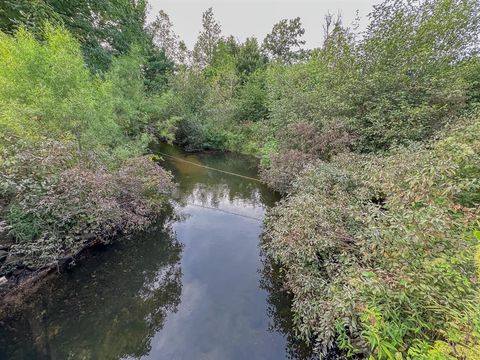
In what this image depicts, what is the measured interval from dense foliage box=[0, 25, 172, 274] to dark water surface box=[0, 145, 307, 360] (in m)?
0.76

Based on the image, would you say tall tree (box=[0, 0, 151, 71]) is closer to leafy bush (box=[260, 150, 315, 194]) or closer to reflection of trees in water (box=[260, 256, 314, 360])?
Answer: leafy bush (box=[260, 150, 315, 194])

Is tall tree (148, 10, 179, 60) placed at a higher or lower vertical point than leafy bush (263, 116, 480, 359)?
higher

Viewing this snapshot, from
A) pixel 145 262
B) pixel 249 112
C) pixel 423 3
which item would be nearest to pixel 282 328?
pixel 145 262

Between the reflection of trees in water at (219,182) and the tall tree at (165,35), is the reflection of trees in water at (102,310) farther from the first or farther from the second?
the tall tree at (165,35)

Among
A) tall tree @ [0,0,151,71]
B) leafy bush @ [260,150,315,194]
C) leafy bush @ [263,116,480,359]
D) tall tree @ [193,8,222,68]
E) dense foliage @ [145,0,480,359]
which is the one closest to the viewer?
leafy bush @ [263,116,480,359]

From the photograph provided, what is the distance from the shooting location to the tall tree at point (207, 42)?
23703 mm

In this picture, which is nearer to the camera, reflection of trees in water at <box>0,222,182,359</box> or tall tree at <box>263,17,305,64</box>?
reflection of trees in water at <box>0,222,182,359</box>

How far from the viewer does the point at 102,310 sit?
4312 millimetres

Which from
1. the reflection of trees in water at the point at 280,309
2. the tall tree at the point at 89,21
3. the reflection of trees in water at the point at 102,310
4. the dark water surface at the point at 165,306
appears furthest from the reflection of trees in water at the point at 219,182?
the tall tree at the point at 89,21

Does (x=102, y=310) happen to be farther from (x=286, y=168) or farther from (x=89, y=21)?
(x=89, y=21)

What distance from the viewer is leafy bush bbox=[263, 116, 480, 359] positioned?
2.12m

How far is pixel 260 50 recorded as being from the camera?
946 inches

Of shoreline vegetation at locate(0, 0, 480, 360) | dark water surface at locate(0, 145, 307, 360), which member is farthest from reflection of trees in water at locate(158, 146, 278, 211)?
dark water surface at locate(0, 145, 307, 360)

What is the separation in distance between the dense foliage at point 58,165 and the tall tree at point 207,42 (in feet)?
60.7
